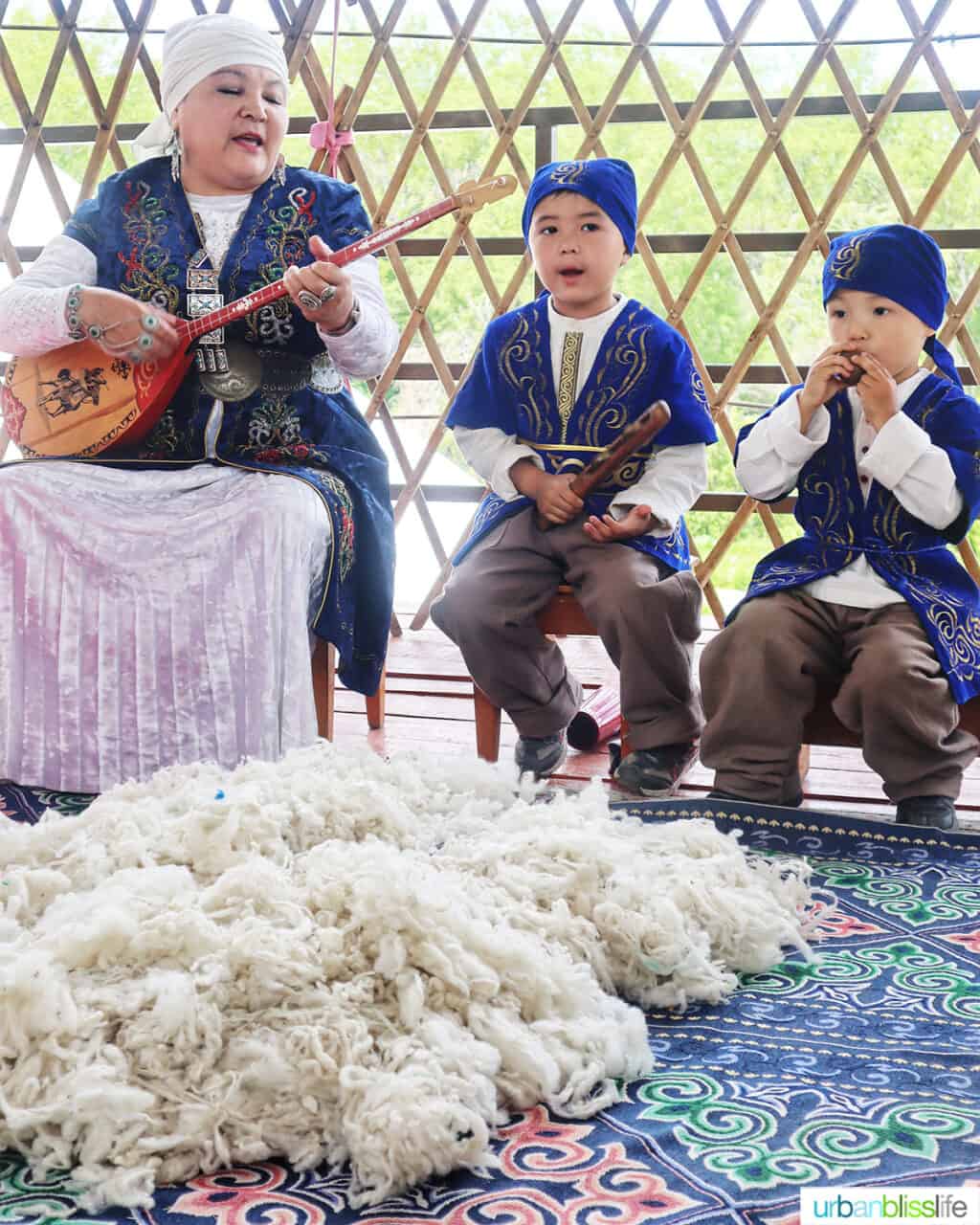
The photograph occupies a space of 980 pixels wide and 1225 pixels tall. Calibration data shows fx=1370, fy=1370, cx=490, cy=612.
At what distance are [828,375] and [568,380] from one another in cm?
44

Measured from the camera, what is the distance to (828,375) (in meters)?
1.84

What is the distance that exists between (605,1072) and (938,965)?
1.43ft

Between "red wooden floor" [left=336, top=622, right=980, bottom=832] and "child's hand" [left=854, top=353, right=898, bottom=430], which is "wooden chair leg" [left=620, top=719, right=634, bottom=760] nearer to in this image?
"red wooden floor" [left=336, top=622, right=980, bottom=832]

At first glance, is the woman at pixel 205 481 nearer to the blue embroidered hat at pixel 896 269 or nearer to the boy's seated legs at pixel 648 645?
the boy's seated legs at pixel 648 645

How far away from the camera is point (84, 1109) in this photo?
3.18ft

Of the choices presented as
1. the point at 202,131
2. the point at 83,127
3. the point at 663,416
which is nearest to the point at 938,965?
the point at 663,416

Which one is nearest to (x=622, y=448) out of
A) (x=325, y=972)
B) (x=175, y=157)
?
(x=175, y=157)

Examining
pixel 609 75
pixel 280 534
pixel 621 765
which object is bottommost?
pixel 621 765

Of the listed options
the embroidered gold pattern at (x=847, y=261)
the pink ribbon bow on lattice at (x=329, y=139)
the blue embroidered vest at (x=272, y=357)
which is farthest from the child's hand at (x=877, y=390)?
the pink ribbon bow on lattice at (x=329, y=139)

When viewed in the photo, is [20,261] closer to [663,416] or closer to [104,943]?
[663,416]

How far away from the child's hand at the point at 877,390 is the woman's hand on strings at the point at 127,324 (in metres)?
1.02

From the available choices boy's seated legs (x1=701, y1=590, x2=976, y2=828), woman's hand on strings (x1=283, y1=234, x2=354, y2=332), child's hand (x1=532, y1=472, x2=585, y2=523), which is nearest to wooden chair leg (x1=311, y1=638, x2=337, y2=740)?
child's hand (x1=532, y1=472, x2=585, y2=523)

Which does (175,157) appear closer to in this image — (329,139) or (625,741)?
(329,139)

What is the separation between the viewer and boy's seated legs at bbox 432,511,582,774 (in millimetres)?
2068
